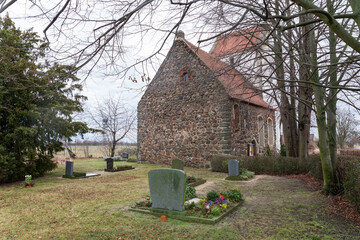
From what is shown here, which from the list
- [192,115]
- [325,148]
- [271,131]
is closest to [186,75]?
[192,115]

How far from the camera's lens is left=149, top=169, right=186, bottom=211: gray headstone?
17.9ft

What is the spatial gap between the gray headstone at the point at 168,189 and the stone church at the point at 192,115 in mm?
9132

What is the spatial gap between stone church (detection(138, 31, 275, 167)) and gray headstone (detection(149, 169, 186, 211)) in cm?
913

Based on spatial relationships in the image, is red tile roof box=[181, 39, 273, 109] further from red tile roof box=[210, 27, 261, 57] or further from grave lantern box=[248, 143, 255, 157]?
grave lantern box=[248, 143, 255, 157]

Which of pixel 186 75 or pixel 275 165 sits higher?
pixel 186 75

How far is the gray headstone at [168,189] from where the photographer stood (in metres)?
5.46

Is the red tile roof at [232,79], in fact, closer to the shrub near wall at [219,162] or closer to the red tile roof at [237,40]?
the red tile roof at [237,40]

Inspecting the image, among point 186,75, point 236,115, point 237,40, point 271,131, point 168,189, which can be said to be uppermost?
point 186,75

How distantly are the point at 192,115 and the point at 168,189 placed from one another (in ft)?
34.5

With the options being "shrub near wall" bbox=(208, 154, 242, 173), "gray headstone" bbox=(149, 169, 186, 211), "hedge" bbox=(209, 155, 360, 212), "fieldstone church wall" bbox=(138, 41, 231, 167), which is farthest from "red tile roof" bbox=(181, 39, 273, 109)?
"shrub near wall" bbox=(208, 154, 242, 173)

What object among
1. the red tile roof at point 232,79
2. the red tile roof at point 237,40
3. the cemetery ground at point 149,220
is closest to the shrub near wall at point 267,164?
the red tile roof at point 232,79

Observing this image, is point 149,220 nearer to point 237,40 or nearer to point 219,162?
point 237,40

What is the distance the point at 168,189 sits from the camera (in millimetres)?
5621

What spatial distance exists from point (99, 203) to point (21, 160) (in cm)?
634
